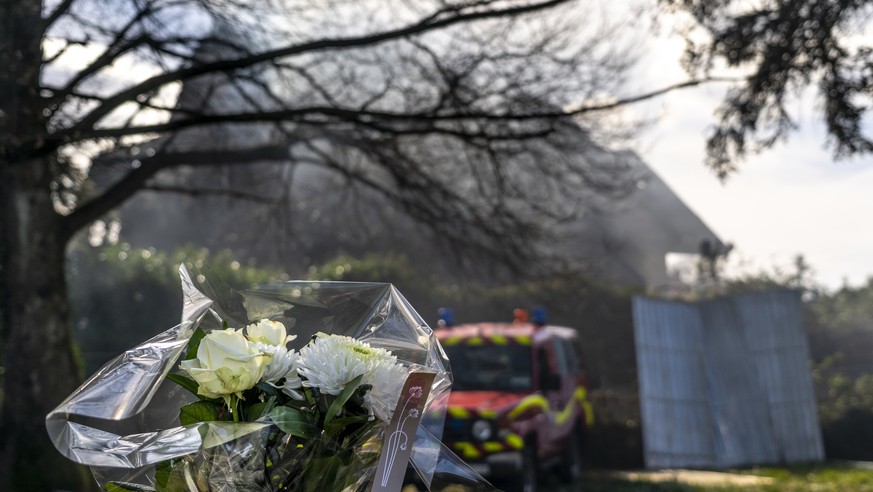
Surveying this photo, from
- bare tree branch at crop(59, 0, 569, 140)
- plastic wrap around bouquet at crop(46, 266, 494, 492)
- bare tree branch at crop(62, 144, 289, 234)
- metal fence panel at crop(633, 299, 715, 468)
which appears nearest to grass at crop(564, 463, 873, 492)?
metal fence panel at crop(633, 299, 715, 468)

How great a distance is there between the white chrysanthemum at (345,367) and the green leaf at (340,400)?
0.04 ft

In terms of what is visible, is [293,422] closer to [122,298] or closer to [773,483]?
[773,483]

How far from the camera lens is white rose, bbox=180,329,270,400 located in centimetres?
195

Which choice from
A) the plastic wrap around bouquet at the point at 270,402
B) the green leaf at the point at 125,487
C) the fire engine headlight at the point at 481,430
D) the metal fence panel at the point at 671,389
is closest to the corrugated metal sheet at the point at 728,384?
the metal fence panel at the point at 671,389

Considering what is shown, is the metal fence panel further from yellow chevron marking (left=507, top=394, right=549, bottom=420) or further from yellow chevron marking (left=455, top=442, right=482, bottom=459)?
yellow chevron marking (left=455, top=442, right=482, bottom=459)

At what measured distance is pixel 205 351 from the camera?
6.52 ft

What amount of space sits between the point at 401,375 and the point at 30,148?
19.6 ft

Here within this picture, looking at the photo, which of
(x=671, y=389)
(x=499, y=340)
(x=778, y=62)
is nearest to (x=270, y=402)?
(x=778, y=62)

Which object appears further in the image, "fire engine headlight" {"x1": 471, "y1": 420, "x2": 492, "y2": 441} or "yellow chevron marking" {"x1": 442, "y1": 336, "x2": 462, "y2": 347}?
"yellow chevron marking" {"x1": 442, "y1": 336, "x2": 462, "y2": 347}

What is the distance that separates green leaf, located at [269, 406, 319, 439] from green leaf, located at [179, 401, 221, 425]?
183 mm

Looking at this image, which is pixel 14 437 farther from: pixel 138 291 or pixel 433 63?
pixel 138 291

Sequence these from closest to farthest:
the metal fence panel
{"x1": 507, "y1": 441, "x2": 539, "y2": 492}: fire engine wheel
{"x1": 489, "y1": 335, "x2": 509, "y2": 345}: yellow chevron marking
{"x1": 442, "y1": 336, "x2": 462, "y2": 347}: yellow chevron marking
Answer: {"x1": 507, "y1": 441, "x2": 539, "y2": 492}: fire engine wheel
{"x1": 489, "y1": 335, "x2": 509, "y2": 345}: yellow chevron marking
{"x1": 442, "y1": 336, "x2": 462, "y2": 347}: yellow chevron marking
the metal fence panel

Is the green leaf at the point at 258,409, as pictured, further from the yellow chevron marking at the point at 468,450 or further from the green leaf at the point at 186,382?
the yellow chevron marking at the point at 468,450

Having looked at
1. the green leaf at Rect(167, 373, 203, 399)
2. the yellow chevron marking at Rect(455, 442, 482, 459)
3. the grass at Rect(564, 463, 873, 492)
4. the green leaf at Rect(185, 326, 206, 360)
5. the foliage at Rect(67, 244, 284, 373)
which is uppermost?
the foliage at Rect(67, 244, 284, 373)
